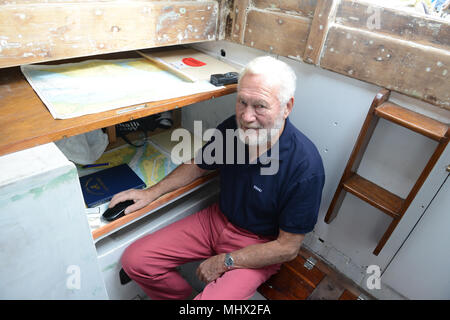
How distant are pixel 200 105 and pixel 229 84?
1.81 ft

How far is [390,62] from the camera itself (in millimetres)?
960

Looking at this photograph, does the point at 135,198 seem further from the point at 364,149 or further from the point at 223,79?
the point at 364,149

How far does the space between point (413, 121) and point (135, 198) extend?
40.7 inches

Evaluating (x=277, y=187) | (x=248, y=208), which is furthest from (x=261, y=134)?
(x=248, y=208)

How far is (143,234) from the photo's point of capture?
1.25 m

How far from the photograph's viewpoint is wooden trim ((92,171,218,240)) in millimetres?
1013

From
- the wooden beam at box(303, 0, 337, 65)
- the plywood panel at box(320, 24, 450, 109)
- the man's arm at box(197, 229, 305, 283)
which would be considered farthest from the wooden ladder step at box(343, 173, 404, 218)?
the wooden beam at box(303, 0, 337, 65)

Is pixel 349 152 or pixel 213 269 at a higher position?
pixel 349 152

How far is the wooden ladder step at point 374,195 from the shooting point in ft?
3.51

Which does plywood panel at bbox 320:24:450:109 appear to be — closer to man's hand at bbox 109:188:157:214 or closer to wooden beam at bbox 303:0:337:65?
wooden beam at bbox 303:0:337:65

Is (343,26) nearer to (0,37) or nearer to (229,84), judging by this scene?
(229,84)

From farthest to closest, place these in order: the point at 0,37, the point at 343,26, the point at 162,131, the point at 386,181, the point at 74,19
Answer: the point at 162,131
the point at 386,181
the point at 343,26
the point at 74,19
the point at 0,37

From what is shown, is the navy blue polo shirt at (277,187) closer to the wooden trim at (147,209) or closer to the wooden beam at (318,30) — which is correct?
the wooden trim at (147,209)
